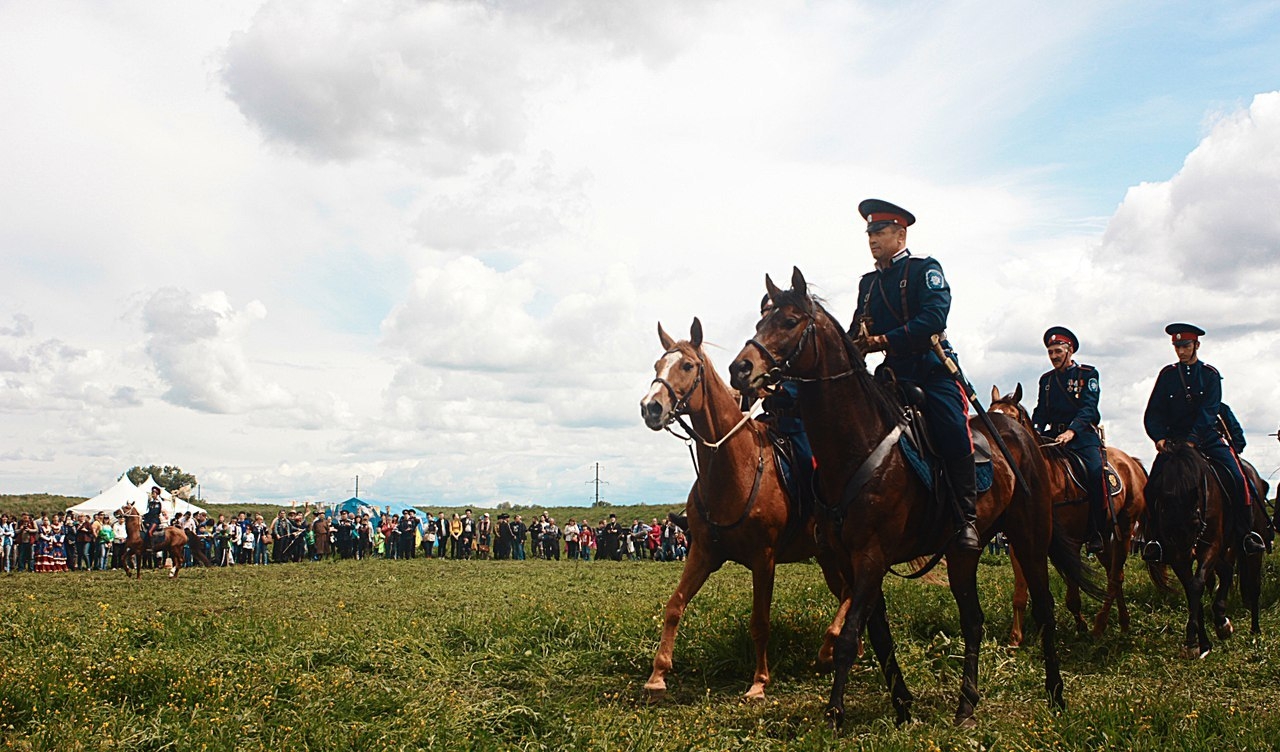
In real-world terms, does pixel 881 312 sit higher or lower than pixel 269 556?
higher

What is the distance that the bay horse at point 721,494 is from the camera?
8.59 metres

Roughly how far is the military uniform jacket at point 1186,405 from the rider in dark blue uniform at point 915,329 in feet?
17.5

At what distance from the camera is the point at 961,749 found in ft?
19.4

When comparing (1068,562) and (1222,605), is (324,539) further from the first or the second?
(1068,562)

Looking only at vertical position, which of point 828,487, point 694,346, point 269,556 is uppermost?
point 694,346

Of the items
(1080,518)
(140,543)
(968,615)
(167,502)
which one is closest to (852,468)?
(968,615)

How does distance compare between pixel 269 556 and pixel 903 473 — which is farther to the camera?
pixel 269 556

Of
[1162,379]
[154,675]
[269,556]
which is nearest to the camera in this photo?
[154,675]

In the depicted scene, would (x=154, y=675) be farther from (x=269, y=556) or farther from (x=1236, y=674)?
Result: (x=269, y=556)

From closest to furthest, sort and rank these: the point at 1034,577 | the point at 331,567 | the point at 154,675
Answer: the point at 154,675, the point at 1034,577, the point at 331,567

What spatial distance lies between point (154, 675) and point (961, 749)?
588 cm

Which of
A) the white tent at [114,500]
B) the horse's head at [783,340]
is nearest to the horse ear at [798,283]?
the horse's head at [783,340]

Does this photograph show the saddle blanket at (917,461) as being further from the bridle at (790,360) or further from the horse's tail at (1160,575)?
the horse's tail at (1160,575)

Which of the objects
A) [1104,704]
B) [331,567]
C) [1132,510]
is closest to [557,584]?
[331,567]
